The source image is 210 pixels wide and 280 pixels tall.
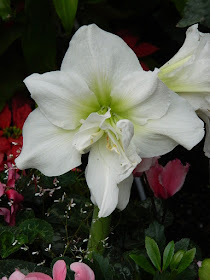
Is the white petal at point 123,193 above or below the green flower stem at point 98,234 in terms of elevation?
above

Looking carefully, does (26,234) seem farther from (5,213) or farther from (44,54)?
(44,54)

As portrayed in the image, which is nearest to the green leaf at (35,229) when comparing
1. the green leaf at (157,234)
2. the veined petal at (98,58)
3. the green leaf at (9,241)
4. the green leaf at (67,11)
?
the green leaf at (9,241)

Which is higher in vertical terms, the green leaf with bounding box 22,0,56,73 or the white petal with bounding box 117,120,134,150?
the white petal with bounding box 117,120,134,150

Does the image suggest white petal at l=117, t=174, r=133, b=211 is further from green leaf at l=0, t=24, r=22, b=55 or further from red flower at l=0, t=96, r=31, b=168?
green leaf at l=0, t=24, r=22, b=55

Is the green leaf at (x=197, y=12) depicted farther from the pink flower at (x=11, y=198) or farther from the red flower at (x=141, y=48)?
the pink flower at (x=11, y=198)

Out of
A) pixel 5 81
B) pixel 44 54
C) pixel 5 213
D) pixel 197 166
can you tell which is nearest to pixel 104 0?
pixel 44 54

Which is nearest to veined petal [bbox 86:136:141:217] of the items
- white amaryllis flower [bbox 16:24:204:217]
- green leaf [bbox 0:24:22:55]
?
white amaryllis flower [bbox 16:24:204:217]

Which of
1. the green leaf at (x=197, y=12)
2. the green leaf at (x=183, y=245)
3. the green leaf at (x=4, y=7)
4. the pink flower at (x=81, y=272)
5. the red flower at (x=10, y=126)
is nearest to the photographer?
the pink flower at (x=81, y=272)
